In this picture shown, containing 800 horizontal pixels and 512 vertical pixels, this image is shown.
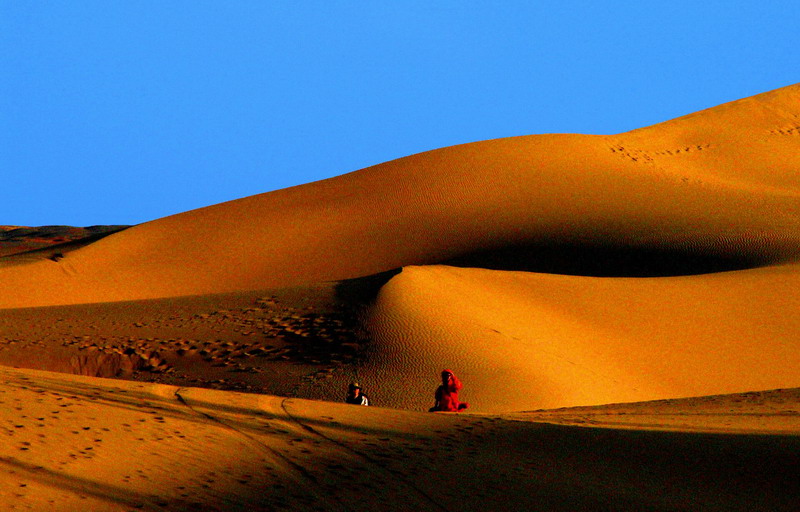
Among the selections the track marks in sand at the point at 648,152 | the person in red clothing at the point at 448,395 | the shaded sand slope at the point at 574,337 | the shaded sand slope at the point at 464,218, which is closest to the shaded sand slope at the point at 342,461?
the person in red clothing at the point at 448,395

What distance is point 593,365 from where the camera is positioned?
54.6ft

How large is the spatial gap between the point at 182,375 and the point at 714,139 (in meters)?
31.3

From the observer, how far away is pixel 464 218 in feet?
101

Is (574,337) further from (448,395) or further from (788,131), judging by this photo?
(788,131)

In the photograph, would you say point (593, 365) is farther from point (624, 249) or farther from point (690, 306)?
point (624, 249)

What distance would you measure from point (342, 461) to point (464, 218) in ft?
77.4

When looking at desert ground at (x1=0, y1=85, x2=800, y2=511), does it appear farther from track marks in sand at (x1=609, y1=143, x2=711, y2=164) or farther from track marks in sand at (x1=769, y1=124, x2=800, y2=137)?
track marks in sand at (x1=769, y1=124, x2=800, y2=137)

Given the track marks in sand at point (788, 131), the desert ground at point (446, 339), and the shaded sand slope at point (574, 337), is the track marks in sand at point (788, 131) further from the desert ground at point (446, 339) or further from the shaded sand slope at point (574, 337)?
the shaded sand slope at point (574, 337)

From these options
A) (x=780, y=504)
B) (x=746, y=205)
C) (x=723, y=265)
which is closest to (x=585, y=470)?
(x=780, y=504)

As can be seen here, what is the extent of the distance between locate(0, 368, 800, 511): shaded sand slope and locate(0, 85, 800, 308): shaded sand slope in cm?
1783

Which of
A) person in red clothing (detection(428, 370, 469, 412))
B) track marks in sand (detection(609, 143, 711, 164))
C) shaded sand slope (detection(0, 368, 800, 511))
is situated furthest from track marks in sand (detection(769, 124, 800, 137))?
shaded sand slope (detection(0, 368, 800, 511))

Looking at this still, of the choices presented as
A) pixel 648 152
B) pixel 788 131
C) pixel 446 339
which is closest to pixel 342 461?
pixel 446 339

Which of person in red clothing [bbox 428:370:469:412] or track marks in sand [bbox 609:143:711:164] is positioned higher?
track marks in sand [bbox 609:143:711:164]

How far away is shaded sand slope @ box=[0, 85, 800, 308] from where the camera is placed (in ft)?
90.9
